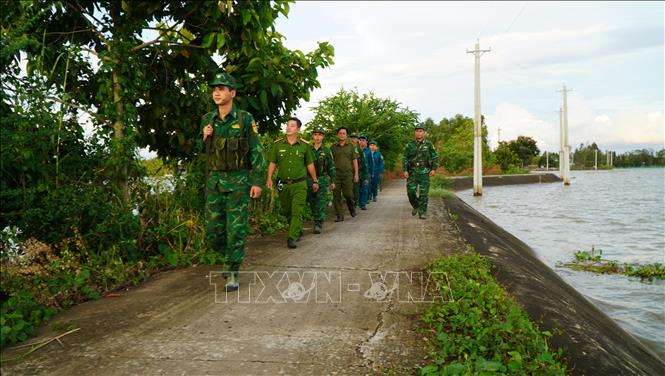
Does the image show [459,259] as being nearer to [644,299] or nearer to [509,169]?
[644,299]

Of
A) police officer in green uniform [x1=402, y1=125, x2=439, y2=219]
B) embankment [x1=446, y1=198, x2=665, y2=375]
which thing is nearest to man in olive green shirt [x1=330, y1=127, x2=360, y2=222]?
police officer in green uniform [x1=402, y1=125, x2=439, y2=219]

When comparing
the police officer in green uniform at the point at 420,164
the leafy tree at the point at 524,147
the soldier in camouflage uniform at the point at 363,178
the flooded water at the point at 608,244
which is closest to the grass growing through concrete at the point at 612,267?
the flooded water at the point at 608,244

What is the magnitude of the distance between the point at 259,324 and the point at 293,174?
151 inches

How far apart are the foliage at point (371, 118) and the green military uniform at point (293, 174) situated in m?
14.6

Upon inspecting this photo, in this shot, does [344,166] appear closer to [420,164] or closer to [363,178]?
[420,164]

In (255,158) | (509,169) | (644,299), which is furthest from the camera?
(509,169)

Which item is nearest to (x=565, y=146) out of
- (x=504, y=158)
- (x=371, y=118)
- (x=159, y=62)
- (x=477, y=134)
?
(x=504, y=158)

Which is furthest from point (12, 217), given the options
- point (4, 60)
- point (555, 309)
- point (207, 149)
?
point (555, 309)

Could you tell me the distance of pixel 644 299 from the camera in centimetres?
895

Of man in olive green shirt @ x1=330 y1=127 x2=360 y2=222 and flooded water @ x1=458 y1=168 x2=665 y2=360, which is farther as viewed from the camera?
man in olive green shirt @ x1=330 y1=127 x2=360 y2=222

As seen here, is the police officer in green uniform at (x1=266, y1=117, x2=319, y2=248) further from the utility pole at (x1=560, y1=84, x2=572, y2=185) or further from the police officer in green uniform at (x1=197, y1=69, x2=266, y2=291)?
the utility pole at (x1=560, y1=84, x2=572, y2=185)

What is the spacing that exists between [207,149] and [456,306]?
2.93 m

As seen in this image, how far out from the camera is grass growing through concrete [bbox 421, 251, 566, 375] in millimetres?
3186

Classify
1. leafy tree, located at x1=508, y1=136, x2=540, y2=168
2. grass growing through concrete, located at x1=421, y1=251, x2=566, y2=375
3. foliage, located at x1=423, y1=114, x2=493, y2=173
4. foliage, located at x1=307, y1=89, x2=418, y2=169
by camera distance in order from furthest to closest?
Result: leafy tree, located at x1=508, y1=136, x2=540, y2=168, foliage, located at x1=423, y1=114, x2=493, y2=173, foliage, located at x1=307, y1=89, x2=418, y2=169, grass growing through concrete, located at x1=421, y1=251, x2=566, y2=375
